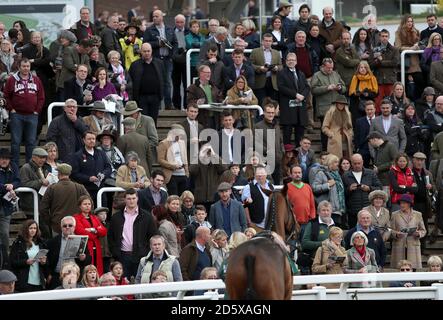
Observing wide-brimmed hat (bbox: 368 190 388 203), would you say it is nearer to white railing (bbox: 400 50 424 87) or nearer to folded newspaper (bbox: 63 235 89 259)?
folded newspaper (bbox: 63 235 89 259)

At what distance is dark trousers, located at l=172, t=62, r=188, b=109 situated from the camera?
71.6ft

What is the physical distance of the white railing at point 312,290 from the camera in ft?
36.3

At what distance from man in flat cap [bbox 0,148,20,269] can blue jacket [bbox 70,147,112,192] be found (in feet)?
2.50

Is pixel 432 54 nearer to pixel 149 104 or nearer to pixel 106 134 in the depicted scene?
pixel 149 104

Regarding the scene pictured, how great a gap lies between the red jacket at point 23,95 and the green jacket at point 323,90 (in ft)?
13.4

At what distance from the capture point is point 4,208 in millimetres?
17312

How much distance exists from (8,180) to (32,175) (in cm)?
35

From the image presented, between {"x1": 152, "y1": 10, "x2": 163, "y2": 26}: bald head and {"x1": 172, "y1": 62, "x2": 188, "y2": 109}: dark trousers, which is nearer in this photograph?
{"x1": 172, "y1": 62, "x2": 188, "y2": 109}: dark trousers

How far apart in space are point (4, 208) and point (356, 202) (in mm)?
4514

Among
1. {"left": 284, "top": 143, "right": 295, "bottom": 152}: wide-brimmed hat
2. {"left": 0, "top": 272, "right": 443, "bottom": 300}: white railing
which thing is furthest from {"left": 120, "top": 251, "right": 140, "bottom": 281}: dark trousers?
{"left": 0, "top": 272, "right": 443, "bottom": 300}: white railing
